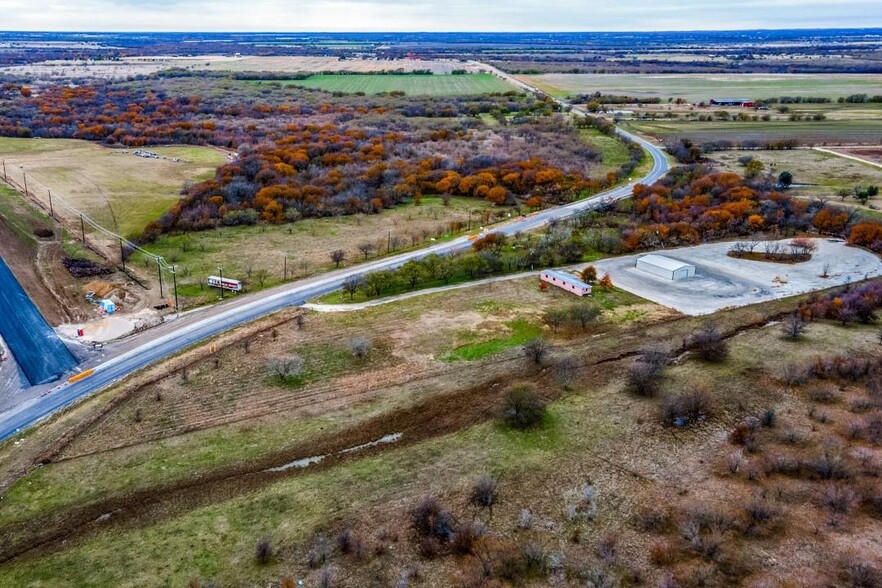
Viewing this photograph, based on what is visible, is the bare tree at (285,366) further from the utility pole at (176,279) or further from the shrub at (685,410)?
the shrub at (685,410)

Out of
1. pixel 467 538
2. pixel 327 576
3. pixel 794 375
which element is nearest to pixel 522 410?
pixel 467 538

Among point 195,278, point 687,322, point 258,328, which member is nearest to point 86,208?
point 195,278

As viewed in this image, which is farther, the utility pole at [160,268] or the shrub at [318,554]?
the utility pole at [160,268]

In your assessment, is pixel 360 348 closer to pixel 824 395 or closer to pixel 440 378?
pixel 440 378

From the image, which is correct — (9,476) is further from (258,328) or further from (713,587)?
(713,587)

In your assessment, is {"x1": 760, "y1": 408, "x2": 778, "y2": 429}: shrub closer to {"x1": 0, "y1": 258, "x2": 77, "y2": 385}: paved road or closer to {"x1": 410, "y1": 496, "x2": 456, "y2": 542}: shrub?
{"x1": 410, "y1": 496, "x2": 456, "y2": 542}: shrub

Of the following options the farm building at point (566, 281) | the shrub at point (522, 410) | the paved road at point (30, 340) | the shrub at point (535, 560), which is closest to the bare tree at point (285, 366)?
the paved road at point (30, 340)
